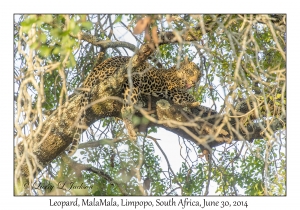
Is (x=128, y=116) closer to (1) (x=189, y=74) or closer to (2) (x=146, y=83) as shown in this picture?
(2) (x=146, y=83)

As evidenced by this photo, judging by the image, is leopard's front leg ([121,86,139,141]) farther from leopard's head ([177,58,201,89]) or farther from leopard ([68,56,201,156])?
leopard's head ([177,58,201,89])

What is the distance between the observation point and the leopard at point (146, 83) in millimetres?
4008

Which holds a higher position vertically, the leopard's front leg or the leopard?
the leopard

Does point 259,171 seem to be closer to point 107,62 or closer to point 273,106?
point 273,106

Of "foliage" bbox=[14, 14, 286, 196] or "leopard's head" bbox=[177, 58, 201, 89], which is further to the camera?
"leopard's head" bbox=[177, 58, 201, 89]

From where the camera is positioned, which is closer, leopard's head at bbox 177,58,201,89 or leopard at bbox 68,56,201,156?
leopard at bbox 68,56,201,156

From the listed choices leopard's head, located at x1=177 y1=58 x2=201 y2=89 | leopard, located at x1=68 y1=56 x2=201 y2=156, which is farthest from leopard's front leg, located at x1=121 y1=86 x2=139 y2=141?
leopard's head, located at x1=177 y1=58 x2=201 y2=89

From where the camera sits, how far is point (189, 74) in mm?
4828

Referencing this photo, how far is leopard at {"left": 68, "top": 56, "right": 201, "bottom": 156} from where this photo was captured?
13.1 ft

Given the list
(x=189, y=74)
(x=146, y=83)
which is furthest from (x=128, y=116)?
(x=189, y=74)
